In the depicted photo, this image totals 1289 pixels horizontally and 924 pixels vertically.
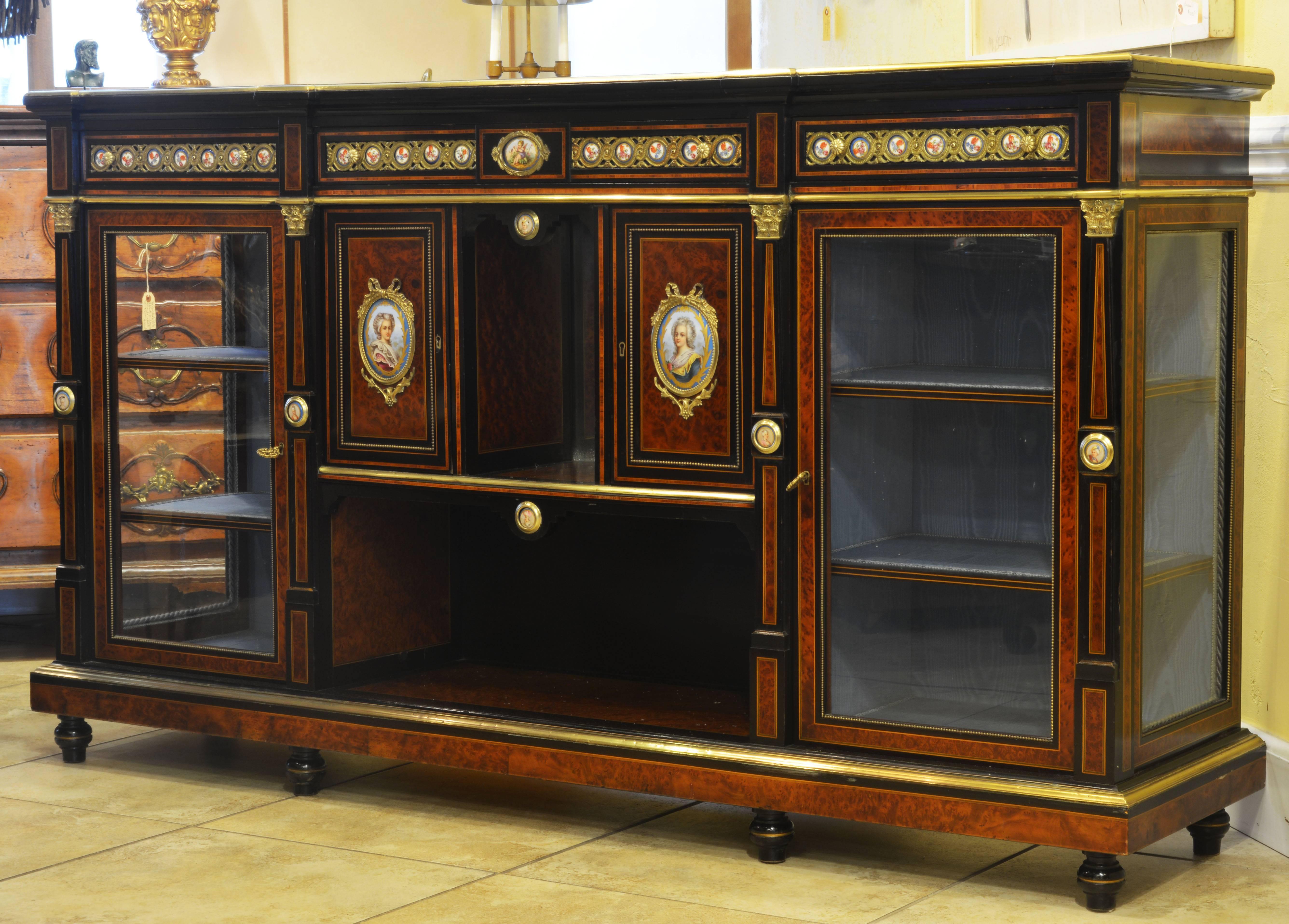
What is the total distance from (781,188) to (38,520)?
299 centimetres

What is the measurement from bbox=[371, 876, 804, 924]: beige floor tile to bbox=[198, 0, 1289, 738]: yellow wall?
1.30 m

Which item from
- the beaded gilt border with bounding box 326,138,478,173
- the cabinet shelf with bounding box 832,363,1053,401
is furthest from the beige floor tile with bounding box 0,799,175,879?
the cabinet shelf with bounding box 832,363,1053,401

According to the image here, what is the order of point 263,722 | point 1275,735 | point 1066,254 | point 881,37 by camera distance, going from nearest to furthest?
point 1066,254
point 1275,735
point 263,722
point 881,37

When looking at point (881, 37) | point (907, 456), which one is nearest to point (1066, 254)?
point (907, 456)

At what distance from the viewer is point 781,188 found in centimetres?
336

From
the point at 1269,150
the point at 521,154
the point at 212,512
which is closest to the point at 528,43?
the point at 521,154

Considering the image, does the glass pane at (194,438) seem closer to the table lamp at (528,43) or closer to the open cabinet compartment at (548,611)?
the open cabinet compartment at (548,611)

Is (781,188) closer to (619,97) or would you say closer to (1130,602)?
(619,97)

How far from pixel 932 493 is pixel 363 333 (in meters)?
1.29

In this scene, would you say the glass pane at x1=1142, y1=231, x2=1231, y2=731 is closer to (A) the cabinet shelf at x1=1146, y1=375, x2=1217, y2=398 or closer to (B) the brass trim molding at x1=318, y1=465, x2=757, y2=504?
(A) the cabinet shelf at x1=1146, y1=375, x2=1217, y2=398

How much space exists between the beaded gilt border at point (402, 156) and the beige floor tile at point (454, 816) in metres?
1.40

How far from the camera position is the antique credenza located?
3191mm

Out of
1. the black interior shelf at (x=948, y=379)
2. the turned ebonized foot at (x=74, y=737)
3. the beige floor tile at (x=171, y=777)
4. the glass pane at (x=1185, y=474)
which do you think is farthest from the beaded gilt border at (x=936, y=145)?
the turned ebonized foot at (x=74, y=737)

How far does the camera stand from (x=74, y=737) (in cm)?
426
